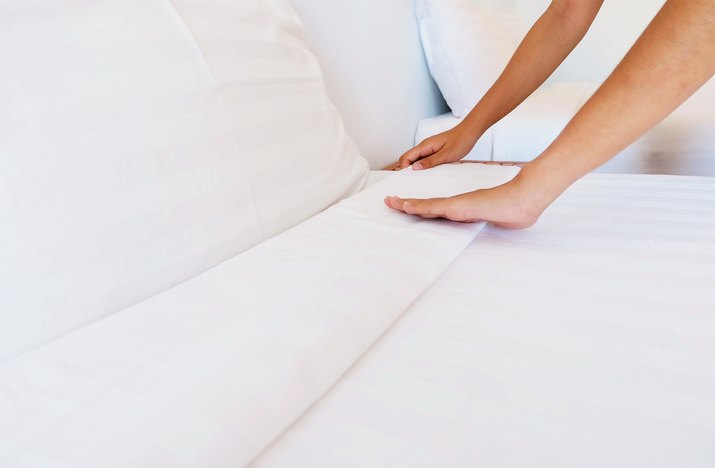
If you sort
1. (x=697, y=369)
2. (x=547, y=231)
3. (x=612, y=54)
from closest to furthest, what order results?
(x=697, y=369) → (x=547, y=231) → (x=612, y=54)

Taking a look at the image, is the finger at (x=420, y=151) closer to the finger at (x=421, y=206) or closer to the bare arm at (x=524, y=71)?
the bare arm at (x=524, y=71)

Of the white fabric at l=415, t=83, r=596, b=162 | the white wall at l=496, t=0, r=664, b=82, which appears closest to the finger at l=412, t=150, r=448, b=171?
the white fabric at l=415, t=83, r=596, b=162

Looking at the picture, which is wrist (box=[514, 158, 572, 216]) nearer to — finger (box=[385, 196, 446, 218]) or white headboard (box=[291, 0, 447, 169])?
finger (box=[385, 196, 446, 218])

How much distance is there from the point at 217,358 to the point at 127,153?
0.30 m

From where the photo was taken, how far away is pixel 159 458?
36 centimetres

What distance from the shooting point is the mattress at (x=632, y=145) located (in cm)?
135

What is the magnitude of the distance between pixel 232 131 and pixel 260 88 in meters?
0.13

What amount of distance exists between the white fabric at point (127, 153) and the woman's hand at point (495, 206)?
0.23m

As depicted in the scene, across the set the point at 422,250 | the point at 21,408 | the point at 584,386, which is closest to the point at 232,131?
the point at 422,250

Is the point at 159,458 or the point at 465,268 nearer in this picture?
the point at 159,458

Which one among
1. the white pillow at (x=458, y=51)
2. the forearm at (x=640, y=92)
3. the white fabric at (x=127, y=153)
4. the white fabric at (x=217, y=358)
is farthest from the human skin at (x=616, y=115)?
the white pillow at (x=458, y=51)

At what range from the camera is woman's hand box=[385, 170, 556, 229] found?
782 mm

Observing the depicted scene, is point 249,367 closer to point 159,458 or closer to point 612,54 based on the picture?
point 159,458

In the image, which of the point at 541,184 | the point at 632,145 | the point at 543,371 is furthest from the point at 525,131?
the point at 543,371
